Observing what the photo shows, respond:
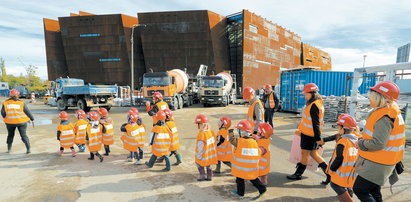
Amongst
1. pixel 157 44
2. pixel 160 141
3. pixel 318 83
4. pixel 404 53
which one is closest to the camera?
pixel 160 141

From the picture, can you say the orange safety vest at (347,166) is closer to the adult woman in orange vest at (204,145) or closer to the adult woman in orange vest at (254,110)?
the adult woman in orange vest at (254,110)

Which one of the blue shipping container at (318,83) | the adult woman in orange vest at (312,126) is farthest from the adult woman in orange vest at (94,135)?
the blue shipping container at (318,83)

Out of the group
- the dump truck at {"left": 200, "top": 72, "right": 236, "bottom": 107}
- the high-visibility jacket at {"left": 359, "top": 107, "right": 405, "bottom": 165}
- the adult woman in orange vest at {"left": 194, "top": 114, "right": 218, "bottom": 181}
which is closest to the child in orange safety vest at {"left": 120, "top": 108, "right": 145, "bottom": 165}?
the adult woman in orange vest at {"left": 194, "top": 114, "right": 218, "bottom": 181}

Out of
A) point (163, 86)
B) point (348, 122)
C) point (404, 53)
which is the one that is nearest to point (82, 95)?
point (163, 86)

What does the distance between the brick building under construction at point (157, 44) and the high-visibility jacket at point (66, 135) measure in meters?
28.1

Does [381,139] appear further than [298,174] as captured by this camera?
No

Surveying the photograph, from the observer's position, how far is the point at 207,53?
32656 mm

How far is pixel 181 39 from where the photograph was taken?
32.5 metres

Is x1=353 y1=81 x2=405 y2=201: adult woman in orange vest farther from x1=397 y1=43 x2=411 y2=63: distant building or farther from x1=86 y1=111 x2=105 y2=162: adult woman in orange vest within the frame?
x1=397 y1=43 x2=411 y2=63: distant building

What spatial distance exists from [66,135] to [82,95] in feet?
37.3

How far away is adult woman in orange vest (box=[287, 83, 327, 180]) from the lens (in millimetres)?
3826

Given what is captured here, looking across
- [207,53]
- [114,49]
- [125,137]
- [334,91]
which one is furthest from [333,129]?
[114,49]

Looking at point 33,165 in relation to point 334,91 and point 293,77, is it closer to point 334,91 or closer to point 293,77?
point 293,77

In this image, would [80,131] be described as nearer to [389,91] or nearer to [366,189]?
[366,189]
